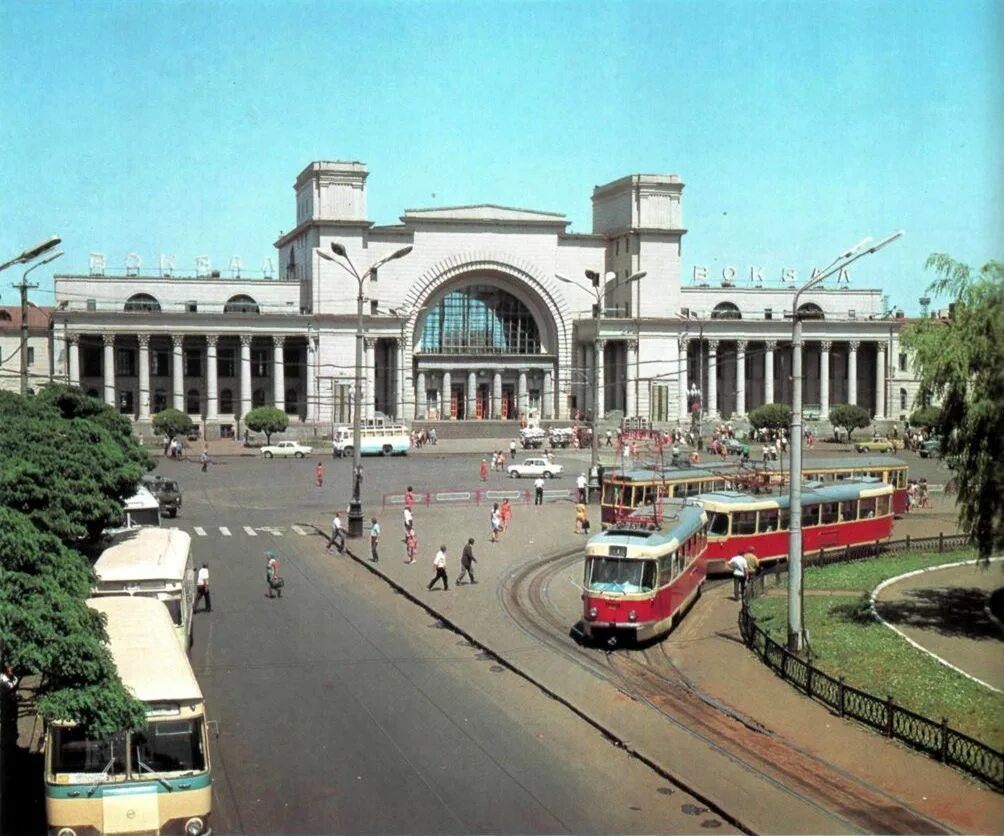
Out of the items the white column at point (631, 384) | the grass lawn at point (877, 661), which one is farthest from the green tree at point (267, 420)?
the grass lawn at point (877, 661)

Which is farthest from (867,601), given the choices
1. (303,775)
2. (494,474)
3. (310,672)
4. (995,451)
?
(494,474)

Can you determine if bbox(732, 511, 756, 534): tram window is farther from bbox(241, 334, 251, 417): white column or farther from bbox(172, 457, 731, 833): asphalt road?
bbox(241, 334, 251, 417): white column

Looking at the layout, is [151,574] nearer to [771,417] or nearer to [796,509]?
[796,509]

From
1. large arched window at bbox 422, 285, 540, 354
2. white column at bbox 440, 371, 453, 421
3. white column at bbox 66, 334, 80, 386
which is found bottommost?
white column at bbox 440, 371, 453, 421

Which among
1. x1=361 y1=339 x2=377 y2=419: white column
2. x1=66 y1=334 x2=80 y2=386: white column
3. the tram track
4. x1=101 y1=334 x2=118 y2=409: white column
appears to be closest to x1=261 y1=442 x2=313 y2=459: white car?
x1=361 y1=339 x2=377 y2=419: white column

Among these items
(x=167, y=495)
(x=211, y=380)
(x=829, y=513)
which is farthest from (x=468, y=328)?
(x=829, y=513)

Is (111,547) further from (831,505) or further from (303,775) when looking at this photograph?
(831,505)
